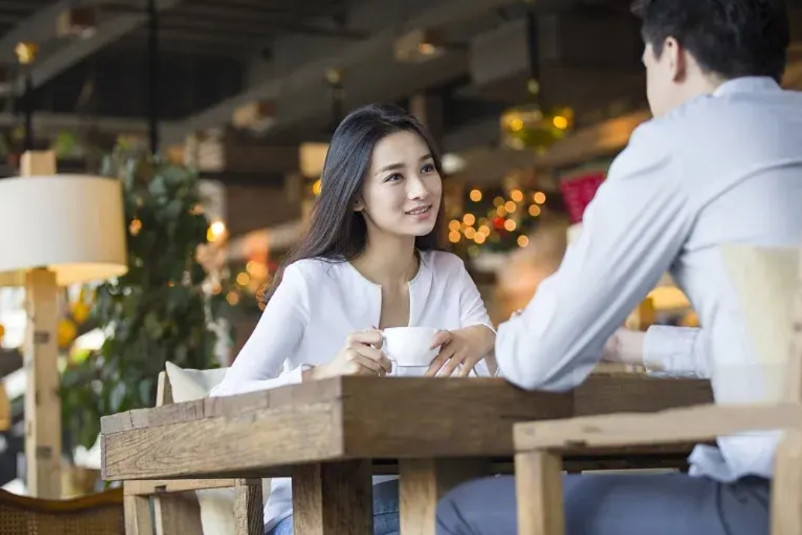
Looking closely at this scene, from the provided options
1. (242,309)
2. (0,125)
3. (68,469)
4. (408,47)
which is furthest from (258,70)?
(242,309)

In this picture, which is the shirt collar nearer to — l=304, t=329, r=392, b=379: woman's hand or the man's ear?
the man's ear

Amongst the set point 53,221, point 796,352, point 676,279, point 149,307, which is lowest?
point 796,352

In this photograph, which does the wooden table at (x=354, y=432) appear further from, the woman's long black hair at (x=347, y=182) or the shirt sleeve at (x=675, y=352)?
the woman's long black hair at (x=347, y=182)

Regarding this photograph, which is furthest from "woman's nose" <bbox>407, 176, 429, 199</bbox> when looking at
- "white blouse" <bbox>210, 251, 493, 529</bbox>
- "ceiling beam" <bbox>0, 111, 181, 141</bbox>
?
"ceiling beam" <bbox>0, 111, 181, 141</bbox>

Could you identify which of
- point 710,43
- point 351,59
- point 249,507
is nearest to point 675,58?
point 710,43

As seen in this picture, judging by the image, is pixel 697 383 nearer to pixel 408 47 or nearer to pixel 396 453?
pixel 396 453

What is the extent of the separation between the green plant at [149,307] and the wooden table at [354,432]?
9.97 feet

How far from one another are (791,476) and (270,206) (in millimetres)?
13093

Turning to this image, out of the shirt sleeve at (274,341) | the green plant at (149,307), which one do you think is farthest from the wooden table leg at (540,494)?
the green plant at (149,307)

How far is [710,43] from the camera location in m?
1.98

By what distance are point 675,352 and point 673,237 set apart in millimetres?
520

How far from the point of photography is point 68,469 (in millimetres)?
7172

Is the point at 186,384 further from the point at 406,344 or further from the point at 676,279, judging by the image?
the point at 676,279

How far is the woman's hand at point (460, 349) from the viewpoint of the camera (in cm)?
216
